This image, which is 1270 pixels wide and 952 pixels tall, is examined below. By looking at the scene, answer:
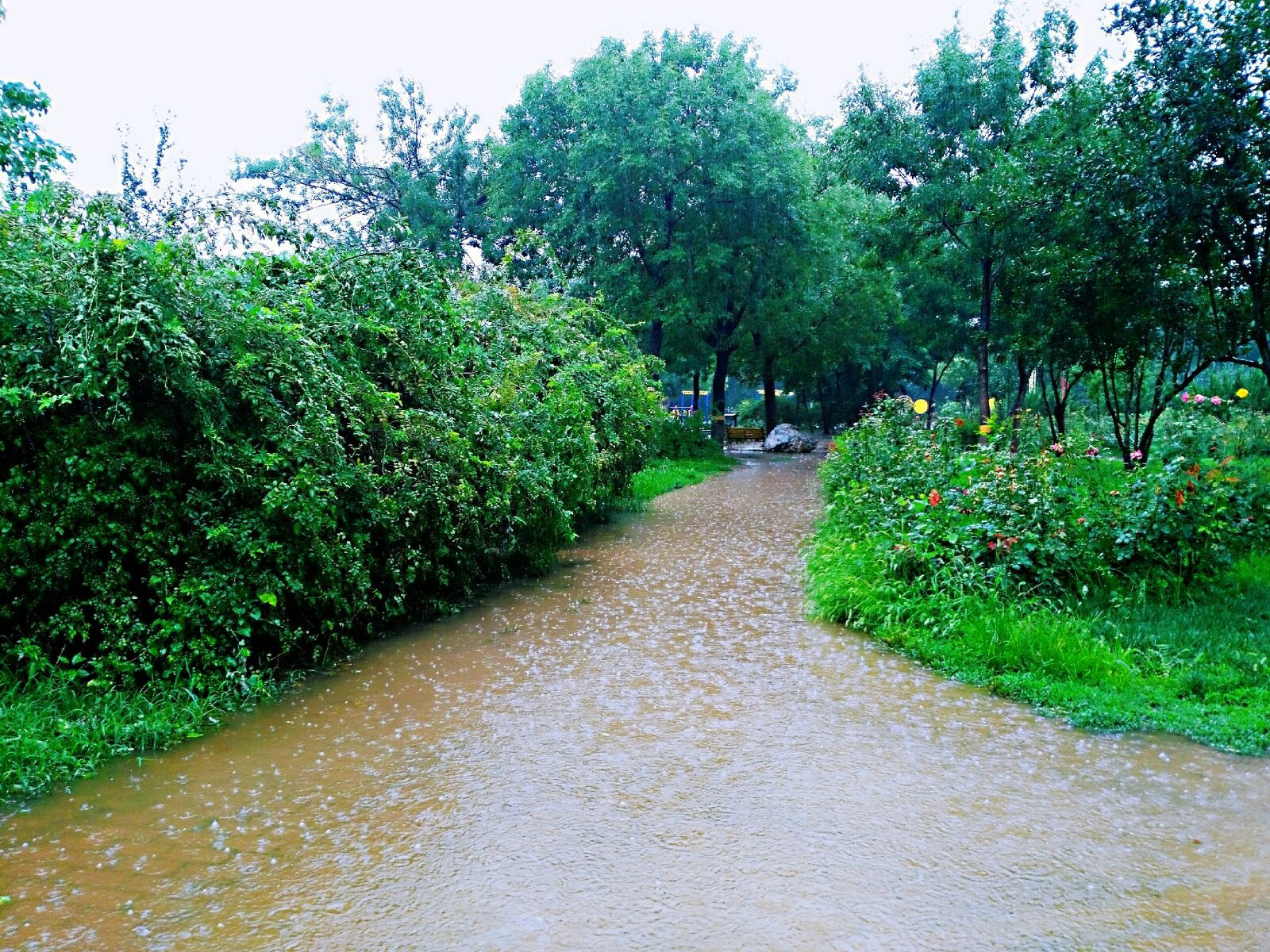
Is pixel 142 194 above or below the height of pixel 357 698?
above

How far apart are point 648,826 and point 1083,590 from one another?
13.0 feet

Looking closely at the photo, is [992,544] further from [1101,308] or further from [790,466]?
[790,466]

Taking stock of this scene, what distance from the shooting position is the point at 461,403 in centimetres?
712

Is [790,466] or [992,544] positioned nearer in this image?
[992,544]

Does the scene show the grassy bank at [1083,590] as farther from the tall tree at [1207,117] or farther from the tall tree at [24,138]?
the tall tree at [24,138]

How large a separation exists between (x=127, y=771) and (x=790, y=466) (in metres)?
19.4

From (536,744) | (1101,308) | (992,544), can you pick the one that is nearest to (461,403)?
(536,744)

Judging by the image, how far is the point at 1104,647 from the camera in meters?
5.39

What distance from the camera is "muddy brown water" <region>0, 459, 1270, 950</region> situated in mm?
2943

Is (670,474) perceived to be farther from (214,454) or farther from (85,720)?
(85,720)

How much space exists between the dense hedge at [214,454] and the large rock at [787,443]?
2199 centimetres

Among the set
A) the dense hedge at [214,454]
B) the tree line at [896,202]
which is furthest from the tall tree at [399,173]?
the dense hedge at [214,454]

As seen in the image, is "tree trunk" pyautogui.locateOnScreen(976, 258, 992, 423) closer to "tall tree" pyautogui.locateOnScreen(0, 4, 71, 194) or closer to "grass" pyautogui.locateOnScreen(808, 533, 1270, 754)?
"grass" pyautogui.locateOnScreen(808, 533, 1270, 754)

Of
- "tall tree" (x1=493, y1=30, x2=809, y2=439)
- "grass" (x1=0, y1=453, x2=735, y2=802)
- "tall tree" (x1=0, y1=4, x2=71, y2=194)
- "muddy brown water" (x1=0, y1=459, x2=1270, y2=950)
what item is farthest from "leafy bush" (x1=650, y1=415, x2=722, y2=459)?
"grass" (x1=0, y1=453, x2=735, y2=802)
